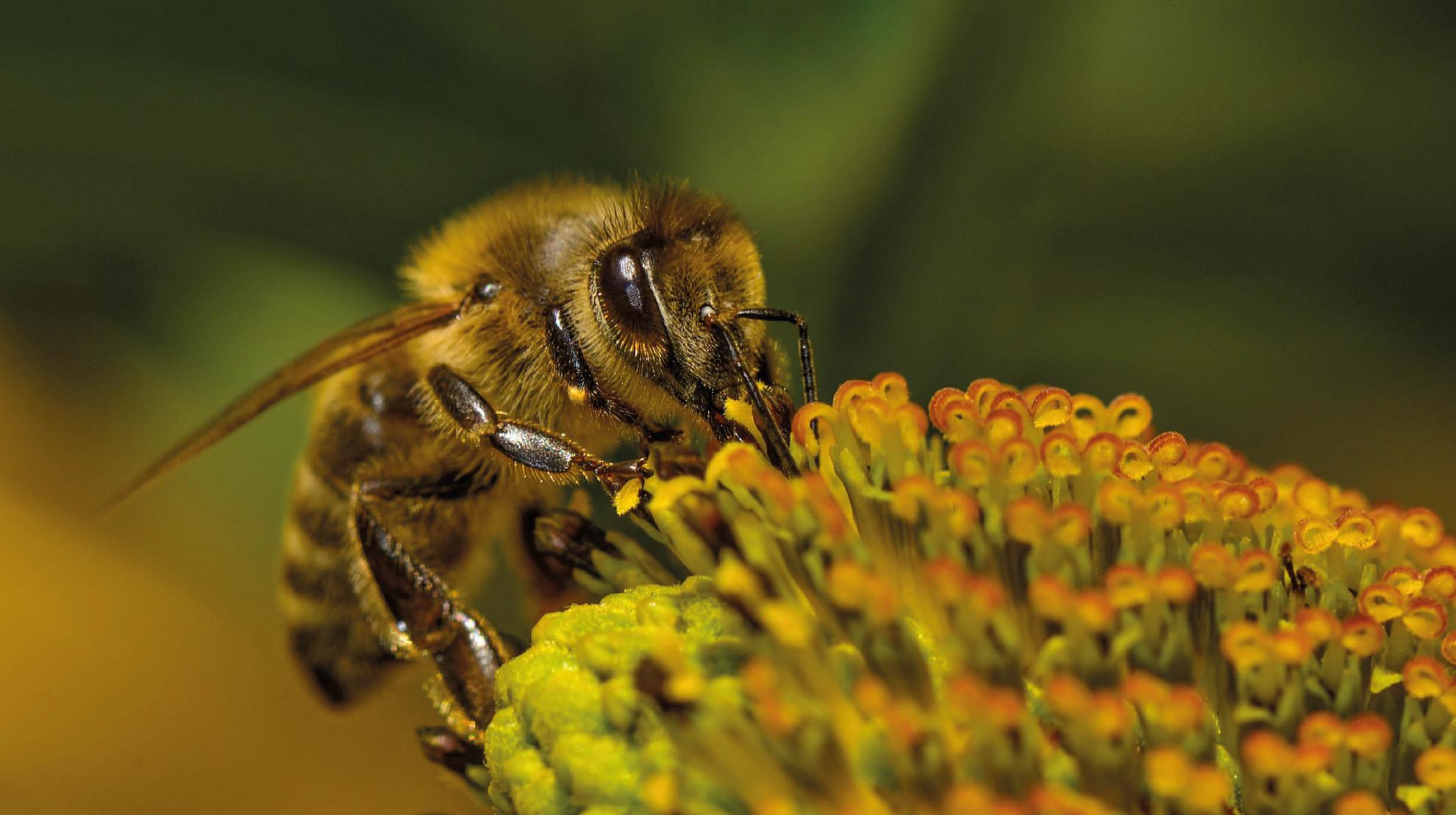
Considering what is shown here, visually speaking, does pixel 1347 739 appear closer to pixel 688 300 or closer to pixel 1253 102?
pixel 688 300

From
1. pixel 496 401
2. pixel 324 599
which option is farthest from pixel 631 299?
pixel 324 599

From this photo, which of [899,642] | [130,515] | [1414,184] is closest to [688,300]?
[899,642]

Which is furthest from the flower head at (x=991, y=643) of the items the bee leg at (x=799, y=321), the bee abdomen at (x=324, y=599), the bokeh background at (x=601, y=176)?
the bokeh background at (x=601, y=176)

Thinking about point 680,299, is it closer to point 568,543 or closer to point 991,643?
point 568,543

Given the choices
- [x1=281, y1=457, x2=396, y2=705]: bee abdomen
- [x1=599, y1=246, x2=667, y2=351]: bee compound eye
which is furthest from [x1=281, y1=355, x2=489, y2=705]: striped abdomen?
[x1=599, y1=246, x2=667, y2=351]: bee compound eye

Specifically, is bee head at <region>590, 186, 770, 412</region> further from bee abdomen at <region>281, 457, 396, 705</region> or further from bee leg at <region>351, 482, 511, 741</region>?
bee abdomen at <region>281, 457, 396, 705</region>

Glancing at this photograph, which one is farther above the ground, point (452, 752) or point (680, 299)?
point (680, 299)
